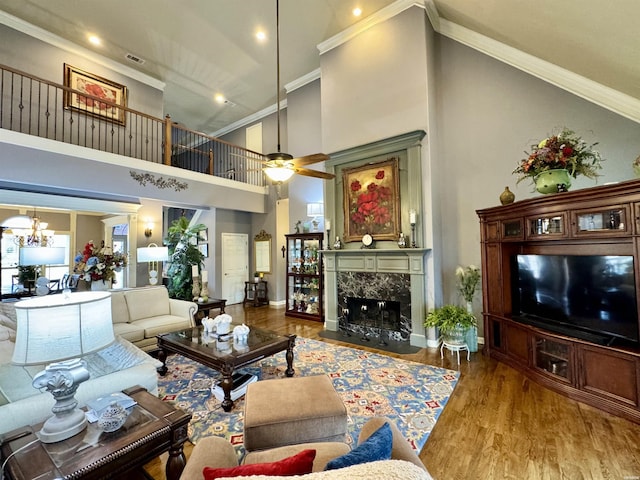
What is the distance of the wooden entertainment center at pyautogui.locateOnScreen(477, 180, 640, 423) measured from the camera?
2.45 metres

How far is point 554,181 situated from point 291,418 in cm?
344

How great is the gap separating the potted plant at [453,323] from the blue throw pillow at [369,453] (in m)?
3.16

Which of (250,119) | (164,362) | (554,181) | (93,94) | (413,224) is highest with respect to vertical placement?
(250,119)

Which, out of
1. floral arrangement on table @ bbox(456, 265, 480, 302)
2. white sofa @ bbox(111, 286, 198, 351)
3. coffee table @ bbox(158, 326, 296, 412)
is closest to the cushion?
white sofa @ bbox(111, 286, 198, 351)

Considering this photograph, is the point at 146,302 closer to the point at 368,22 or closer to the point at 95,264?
the point at 95,264

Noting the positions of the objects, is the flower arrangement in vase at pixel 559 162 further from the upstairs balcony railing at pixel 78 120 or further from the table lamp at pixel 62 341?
the table lamp at pixel 62 341

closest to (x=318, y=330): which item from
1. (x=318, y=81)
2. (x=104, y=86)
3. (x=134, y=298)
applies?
(x=134, y=298)

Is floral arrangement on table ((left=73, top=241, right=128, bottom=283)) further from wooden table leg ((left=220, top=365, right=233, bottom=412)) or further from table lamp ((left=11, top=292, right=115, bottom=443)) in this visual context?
table lamp ((left=11, top=292, right=115, bottom=443))

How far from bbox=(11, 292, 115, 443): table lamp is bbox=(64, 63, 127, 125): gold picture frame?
5.76 meters

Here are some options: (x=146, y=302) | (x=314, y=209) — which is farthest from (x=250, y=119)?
(x=146, y=302)

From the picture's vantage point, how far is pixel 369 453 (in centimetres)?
90

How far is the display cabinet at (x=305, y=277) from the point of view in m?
6.15

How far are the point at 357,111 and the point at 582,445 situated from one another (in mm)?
5166

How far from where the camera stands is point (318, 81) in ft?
22.5
